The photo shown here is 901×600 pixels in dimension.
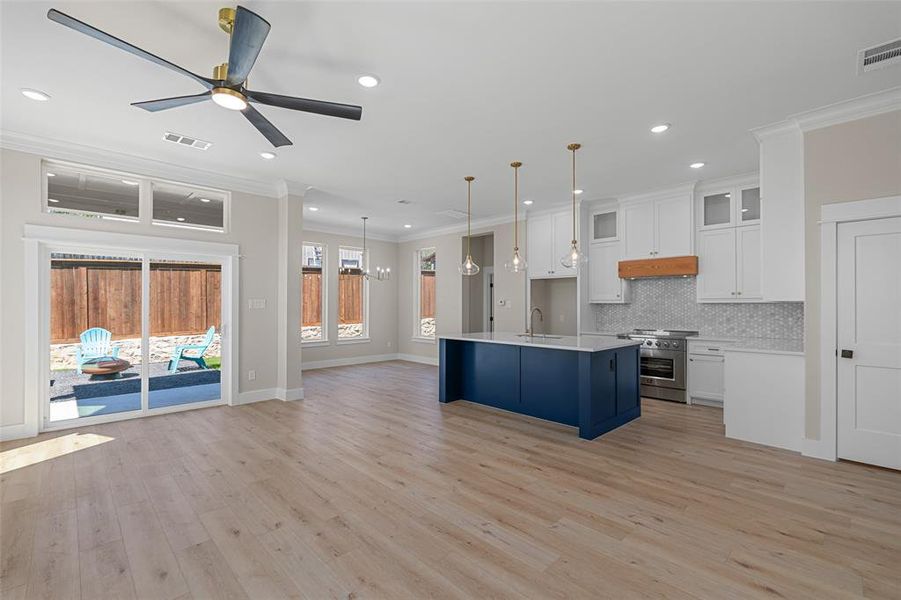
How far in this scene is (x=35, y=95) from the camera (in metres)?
3.20

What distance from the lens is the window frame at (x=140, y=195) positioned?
164 inches

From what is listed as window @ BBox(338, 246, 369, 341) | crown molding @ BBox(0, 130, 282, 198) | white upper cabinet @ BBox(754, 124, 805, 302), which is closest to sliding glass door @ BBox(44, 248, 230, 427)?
crown molding @ BBox(0, 130, 282, 198)

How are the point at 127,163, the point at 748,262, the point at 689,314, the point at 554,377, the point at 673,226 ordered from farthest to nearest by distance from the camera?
the point at 689,314, the point at 673,226, the point at 748,262, the point at 127,163, the point at 554,377

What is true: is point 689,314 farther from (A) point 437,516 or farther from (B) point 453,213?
(A) point 437,516

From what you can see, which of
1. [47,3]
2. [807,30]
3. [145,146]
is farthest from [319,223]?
[807,30]

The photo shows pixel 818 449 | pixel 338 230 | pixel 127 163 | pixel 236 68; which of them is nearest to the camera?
pixel 236 68

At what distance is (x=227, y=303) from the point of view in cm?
536

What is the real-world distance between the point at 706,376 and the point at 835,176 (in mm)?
2707

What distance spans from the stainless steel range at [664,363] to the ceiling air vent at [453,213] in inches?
138

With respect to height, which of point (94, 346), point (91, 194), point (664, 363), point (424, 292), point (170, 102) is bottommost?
point (664, 363)

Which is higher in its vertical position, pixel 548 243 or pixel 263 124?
pixel 263 124

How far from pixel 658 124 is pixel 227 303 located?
5.42 meters

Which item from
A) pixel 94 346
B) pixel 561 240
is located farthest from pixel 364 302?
pixel 94 346

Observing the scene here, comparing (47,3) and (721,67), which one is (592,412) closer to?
(721,67)
